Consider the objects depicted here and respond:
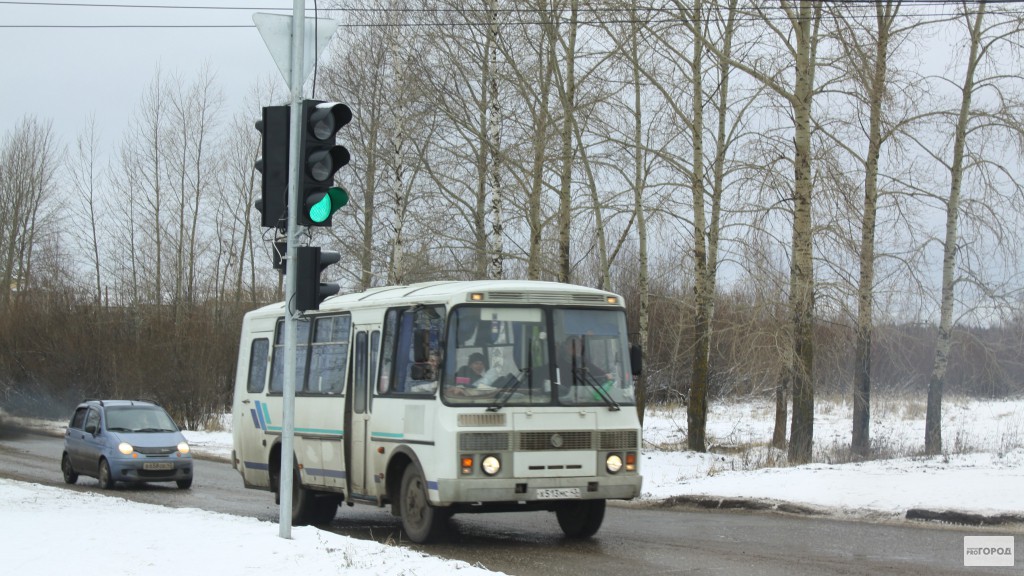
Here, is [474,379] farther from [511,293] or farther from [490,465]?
[511,293]

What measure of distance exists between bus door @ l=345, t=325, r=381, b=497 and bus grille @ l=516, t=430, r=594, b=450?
225cm

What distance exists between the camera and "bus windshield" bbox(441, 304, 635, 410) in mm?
11648

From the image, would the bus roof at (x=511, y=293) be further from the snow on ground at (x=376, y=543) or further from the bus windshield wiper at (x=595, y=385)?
the snow on ground at (x=376, y=543)

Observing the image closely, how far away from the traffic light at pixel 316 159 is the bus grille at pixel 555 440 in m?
3.06

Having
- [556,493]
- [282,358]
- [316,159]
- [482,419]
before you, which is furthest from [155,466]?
[316,159]

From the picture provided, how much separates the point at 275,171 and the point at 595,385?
406 centimetres

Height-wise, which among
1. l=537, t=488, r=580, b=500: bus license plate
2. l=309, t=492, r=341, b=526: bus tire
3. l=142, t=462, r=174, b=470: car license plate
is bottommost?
l=142, t=462, r=174, b=470: car license plate

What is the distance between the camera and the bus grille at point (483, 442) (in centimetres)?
1137

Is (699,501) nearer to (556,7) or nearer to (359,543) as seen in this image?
(359,543)

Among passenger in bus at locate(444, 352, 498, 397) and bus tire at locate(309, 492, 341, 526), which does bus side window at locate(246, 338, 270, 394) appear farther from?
passenger in bus at locate(444, 352, 498, 397)

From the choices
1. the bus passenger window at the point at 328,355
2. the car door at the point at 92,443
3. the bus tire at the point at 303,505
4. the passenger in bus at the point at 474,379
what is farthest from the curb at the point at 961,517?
the car door at the point at 92,443

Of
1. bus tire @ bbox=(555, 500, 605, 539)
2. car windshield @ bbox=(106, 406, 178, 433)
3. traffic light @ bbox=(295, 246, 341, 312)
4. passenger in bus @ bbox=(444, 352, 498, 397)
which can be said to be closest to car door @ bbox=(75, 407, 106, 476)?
car windshield @ bbox=(106, 406, 178, 433)

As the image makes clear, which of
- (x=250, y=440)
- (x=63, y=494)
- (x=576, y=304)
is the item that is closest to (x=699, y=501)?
(x=576, y=304)

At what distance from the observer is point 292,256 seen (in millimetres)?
10547
